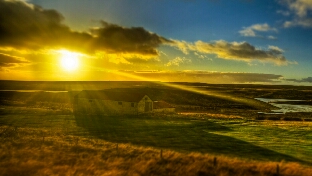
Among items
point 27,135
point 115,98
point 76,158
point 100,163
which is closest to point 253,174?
point 100,163

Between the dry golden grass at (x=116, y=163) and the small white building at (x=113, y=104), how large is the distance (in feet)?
134

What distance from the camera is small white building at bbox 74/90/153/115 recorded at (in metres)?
66.2

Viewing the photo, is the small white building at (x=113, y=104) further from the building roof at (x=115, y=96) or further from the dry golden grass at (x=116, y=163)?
the dry golden grass at (x=116, y=163)

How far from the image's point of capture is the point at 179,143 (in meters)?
31.2

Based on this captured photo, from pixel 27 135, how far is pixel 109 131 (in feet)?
36.9

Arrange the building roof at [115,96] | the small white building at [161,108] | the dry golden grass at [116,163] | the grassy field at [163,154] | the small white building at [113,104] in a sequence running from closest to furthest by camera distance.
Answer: the dry golden grass at [116,163]
the grassy field at [163,154]
the small white building at [113,104]
the building roof at [115,96]
the small white building at [161,108]

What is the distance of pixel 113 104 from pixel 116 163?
49.6 m

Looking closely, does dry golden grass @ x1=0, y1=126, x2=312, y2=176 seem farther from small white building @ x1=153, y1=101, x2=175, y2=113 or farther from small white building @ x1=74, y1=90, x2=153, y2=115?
small white building @ x1=153, y1=101, x2=175, y2=113

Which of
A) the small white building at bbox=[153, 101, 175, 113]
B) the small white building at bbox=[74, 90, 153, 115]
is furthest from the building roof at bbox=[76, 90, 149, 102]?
the small white building at bbox=[153, 101, 175, 113]

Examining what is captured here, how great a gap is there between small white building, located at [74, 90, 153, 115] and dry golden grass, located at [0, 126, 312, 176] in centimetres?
4083

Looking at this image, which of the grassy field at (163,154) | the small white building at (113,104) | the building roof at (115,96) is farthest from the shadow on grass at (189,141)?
the building roof at (115,96)

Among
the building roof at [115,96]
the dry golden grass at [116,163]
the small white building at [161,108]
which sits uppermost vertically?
the building roof at [115,96]

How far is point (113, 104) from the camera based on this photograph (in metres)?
68.6

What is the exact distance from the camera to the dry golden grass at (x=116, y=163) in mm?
17250
